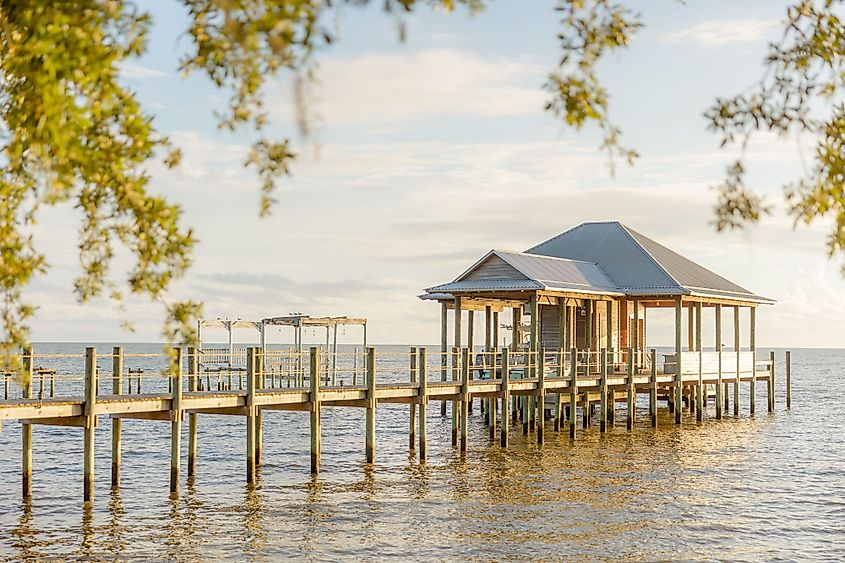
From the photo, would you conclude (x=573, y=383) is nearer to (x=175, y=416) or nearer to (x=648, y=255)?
(x=648, y=255)

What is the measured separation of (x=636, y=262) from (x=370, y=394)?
53.0 ft

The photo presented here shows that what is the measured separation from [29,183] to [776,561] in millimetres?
14322

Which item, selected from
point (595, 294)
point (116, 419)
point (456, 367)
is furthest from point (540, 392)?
point (116, 419)

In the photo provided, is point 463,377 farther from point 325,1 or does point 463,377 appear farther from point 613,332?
point 325,1

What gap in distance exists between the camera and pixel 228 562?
667 inches

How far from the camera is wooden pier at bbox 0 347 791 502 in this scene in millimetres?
19672

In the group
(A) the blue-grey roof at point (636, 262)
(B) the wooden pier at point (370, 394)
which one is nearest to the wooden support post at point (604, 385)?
(B) the wooden pier at point (370, 394)

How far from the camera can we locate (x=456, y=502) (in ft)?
73.2

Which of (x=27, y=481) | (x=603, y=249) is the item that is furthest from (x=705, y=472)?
(x=27, y=481)

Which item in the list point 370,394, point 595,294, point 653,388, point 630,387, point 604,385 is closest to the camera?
point 370,394

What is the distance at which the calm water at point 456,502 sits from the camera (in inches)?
724

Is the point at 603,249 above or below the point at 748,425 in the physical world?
above

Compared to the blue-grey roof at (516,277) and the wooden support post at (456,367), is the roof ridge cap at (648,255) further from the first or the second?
the wooden support post at (456,367)

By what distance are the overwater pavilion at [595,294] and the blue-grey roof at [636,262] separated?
0.12 feet
